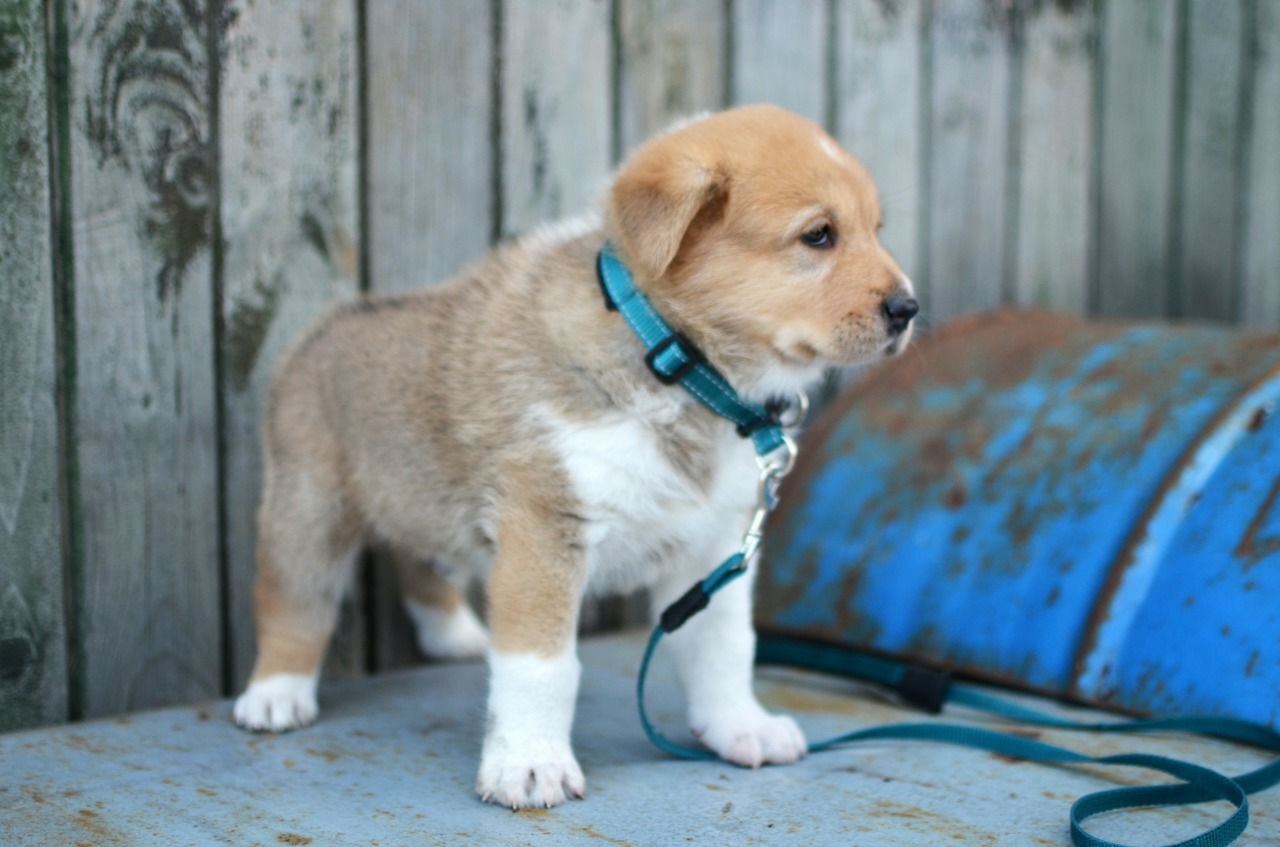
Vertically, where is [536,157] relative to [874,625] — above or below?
above

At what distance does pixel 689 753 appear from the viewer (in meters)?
2.77

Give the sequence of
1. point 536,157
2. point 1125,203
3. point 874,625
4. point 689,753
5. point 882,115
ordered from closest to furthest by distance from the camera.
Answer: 1. point 689,753
2. point 874,625
3. point 536,157
4. point 882,115
5. point 1125,203

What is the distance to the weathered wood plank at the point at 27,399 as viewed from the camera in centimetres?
291

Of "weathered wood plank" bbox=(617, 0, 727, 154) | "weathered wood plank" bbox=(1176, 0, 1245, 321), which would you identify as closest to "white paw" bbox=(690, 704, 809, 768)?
"weathered wood plank" bbox=(617, 0, 727, 154)

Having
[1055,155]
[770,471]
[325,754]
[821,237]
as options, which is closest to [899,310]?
[821,237]

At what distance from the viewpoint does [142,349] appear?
10.4 feet

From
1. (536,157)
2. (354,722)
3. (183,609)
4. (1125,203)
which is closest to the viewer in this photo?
(354,722)

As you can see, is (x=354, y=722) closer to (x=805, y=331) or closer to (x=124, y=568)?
(x=124, y=568)

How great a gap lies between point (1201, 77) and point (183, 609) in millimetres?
4457

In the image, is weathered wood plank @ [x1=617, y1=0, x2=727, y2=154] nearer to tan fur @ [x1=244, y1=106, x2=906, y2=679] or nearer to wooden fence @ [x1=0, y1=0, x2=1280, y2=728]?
wooden fence @ [x1=0, y1=0, x2=1280, y2=728]

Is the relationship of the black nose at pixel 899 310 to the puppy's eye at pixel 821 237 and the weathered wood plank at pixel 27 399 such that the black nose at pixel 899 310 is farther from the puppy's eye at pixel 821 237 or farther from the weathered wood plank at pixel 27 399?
the weathered wood plank at pixel 27 399

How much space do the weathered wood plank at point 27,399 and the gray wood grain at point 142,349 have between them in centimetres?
8

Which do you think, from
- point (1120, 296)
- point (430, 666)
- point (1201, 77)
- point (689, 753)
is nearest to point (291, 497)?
point (430, 666)

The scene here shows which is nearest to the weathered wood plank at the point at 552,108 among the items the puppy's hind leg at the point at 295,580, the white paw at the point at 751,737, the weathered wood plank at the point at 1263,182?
the puppy's hind leg at the point at 295,580
